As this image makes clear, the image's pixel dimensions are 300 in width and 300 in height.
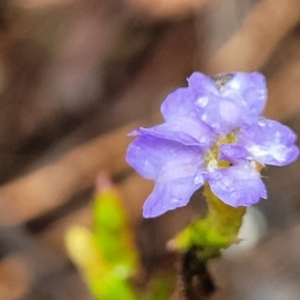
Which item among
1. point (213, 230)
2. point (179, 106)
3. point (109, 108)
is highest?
point (179, 106)

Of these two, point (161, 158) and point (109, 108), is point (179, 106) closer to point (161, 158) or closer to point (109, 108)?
point (161, 158)

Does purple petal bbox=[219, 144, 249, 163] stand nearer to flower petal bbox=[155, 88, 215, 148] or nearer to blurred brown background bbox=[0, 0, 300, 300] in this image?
flower petal bbox=[155, 88, 215, 148]

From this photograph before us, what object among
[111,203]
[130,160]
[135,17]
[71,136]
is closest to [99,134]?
[71,136]

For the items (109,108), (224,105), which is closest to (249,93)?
(224,105)

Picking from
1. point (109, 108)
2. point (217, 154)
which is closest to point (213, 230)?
point (217, 154)

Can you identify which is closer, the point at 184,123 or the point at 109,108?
the point at 184,123

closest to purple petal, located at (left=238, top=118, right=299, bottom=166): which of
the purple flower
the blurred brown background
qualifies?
the purple flower

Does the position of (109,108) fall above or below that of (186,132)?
below
